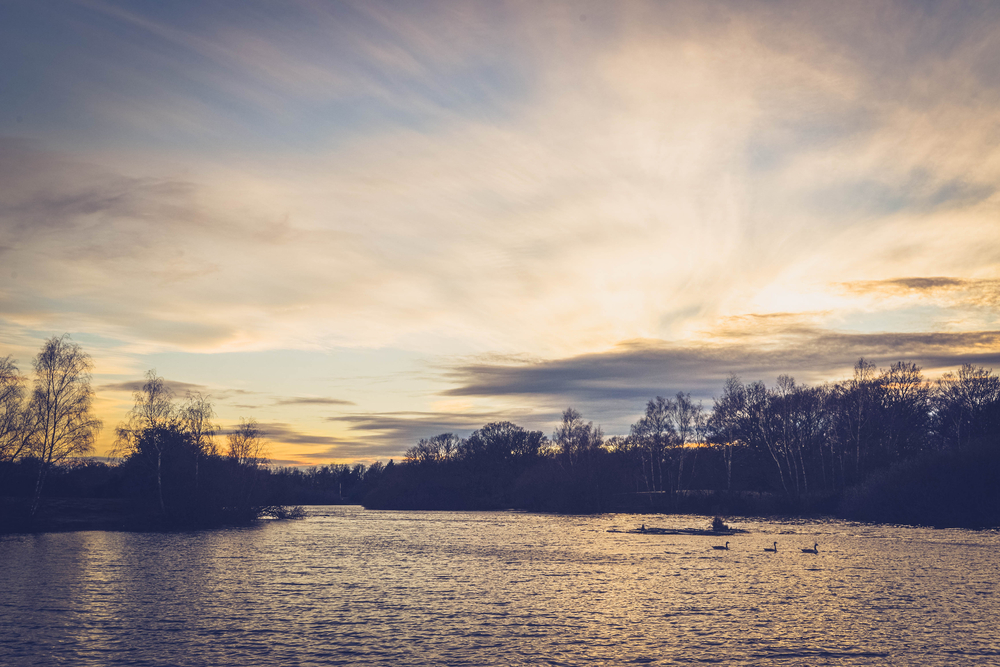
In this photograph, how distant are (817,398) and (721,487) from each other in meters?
20.7

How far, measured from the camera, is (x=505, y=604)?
30.9 meters

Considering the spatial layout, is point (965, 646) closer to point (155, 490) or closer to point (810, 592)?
point (810, 592)

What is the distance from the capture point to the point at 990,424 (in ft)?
281

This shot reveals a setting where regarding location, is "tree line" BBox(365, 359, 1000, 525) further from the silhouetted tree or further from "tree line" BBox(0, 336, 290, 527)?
"tree line" BBox(0, 336, 290, 527)

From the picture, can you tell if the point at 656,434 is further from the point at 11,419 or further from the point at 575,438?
the point at 11,419

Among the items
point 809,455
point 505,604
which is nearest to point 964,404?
Answer: point 809,455

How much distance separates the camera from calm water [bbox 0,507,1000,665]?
72.2ft

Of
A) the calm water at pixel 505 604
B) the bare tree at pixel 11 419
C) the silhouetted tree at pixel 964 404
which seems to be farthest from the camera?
the silhouetted tree at pixel 964 404

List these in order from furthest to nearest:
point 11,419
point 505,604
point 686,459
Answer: point 686,459
point 11,419
point 505,604

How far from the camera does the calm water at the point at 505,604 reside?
2202cm

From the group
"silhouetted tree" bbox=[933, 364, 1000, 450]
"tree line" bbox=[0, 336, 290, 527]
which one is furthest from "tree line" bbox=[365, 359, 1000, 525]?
"tree line" bbox=[0, 336, 290, 527]

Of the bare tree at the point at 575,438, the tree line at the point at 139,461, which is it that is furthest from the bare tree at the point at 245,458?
the bare tree at the point at 575,438

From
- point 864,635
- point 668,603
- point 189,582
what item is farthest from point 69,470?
point 864,635

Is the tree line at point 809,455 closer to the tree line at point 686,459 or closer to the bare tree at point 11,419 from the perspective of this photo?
the tree line at point 686,459
